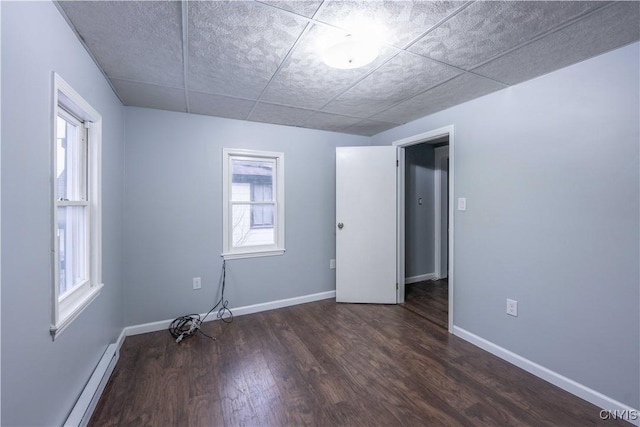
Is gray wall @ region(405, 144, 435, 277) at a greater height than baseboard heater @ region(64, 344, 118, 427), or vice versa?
gray wall @ region(405, 144, 435, 277)

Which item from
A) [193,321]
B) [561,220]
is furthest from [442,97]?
[193,321]

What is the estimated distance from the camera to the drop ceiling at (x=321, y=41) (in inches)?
52.2

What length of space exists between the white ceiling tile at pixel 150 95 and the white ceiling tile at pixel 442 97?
2.01 m

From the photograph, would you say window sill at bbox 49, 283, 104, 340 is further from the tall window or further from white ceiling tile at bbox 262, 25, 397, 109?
white ceiling tile at bbox 262, 25, 397, 109

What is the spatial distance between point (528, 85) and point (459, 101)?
1.78 ft

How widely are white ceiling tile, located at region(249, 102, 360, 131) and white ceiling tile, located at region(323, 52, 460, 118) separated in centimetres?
24

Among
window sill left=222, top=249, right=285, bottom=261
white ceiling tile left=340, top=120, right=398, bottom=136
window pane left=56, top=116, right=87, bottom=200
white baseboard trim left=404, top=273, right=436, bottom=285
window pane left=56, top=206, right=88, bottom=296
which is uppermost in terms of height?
white ceiling tile left=340, top=120, right=398, bottom=136

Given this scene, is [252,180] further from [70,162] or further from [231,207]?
[70,162]

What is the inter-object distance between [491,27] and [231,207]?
271cm

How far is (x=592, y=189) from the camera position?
5.67 feet

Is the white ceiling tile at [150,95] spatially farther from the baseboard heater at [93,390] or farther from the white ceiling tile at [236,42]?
the baseboard heater at [93,390]

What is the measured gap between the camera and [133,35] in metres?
1.53

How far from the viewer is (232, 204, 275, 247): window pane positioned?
3.16 metres

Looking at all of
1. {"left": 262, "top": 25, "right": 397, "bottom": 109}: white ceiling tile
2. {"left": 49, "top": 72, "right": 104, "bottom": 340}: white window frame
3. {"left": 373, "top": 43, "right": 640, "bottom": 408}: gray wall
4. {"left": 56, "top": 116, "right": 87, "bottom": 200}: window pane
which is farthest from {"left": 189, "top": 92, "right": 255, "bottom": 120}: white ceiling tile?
{"left": 373, "top": 43, "right": 640, "bottom": 408}: gray wall
